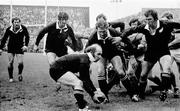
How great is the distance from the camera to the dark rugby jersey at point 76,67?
5273mm

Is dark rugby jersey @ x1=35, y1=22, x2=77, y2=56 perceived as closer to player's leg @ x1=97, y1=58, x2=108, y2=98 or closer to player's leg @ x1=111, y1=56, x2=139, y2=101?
player's leg @ x1=97, y1=58, x2=108, y2=98

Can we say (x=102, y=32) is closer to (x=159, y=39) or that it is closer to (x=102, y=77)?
(x=102, y=77)

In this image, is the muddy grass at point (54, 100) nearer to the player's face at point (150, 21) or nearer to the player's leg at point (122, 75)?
the player's leg at point (122, 75)

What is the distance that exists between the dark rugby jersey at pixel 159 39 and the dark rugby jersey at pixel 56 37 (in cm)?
156

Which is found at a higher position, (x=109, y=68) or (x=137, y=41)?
(x=137, y=41)

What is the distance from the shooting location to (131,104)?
20.2ft

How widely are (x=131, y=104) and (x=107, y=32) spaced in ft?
5.00

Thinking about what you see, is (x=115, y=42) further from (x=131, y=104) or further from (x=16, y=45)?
(x=16, y=45)

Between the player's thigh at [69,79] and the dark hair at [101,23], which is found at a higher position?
the dark hair at [101,23]

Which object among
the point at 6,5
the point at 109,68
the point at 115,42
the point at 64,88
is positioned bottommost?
the point at 64,88

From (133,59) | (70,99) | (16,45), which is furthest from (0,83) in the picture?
(133,59)

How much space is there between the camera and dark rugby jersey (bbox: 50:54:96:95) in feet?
17.3

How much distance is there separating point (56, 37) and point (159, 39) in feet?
8.10

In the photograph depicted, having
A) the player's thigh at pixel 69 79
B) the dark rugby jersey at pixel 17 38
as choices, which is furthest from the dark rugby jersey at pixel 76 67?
the dark rugby jersey at pixel 17 38
